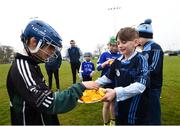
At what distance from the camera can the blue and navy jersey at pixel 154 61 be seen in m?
5.80

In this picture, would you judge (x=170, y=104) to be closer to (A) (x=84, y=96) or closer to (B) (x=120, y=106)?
(B) (x=120, y=106)

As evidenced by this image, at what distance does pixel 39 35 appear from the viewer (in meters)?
3.06

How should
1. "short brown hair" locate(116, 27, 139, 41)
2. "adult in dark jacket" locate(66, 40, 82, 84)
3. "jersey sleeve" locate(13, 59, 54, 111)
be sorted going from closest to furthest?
"jersey sleeve" locate(13, 59, 54, 111)
"short brown hair" locate(116, 27, 139, 41)
"adult in dark jacket" locate(66, 40, 82, 84)

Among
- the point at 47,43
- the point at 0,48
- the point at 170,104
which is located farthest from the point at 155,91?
the point at 0,48

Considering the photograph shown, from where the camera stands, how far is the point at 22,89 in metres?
2.93

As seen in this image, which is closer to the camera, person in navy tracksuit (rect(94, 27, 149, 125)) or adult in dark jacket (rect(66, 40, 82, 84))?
person in navy tracksuit (rect(94, 27, 149, 125))

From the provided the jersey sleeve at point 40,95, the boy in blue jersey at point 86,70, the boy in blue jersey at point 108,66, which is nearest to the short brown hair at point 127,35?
the jersey sleeve at point 40,95

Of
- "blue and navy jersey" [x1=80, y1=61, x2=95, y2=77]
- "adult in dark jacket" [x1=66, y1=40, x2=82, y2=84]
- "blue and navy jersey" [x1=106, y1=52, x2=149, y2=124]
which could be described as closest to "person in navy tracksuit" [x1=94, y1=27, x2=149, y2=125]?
"blue and navy jersey" [x1=106, y1=52, x2=149, y2=124]

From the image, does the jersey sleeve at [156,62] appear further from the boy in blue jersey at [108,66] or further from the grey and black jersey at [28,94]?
the grey and black jersey at [28,94]

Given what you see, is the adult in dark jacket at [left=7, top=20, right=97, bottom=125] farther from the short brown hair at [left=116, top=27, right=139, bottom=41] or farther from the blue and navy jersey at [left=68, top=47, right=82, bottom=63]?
the blue and navy jersey at [left=68, top=47, right=82, bottom=63]

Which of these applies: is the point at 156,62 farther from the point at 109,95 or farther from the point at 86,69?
the point at 86,69

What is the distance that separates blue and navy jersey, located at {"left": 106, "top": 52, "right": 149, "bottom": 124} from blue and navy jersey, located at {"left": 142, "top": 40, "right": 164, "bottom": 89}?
1.27 metres

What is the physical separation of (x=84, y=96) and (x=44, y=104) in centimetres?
57

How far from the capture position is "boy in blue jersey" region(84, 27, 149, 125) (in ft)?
13.4
